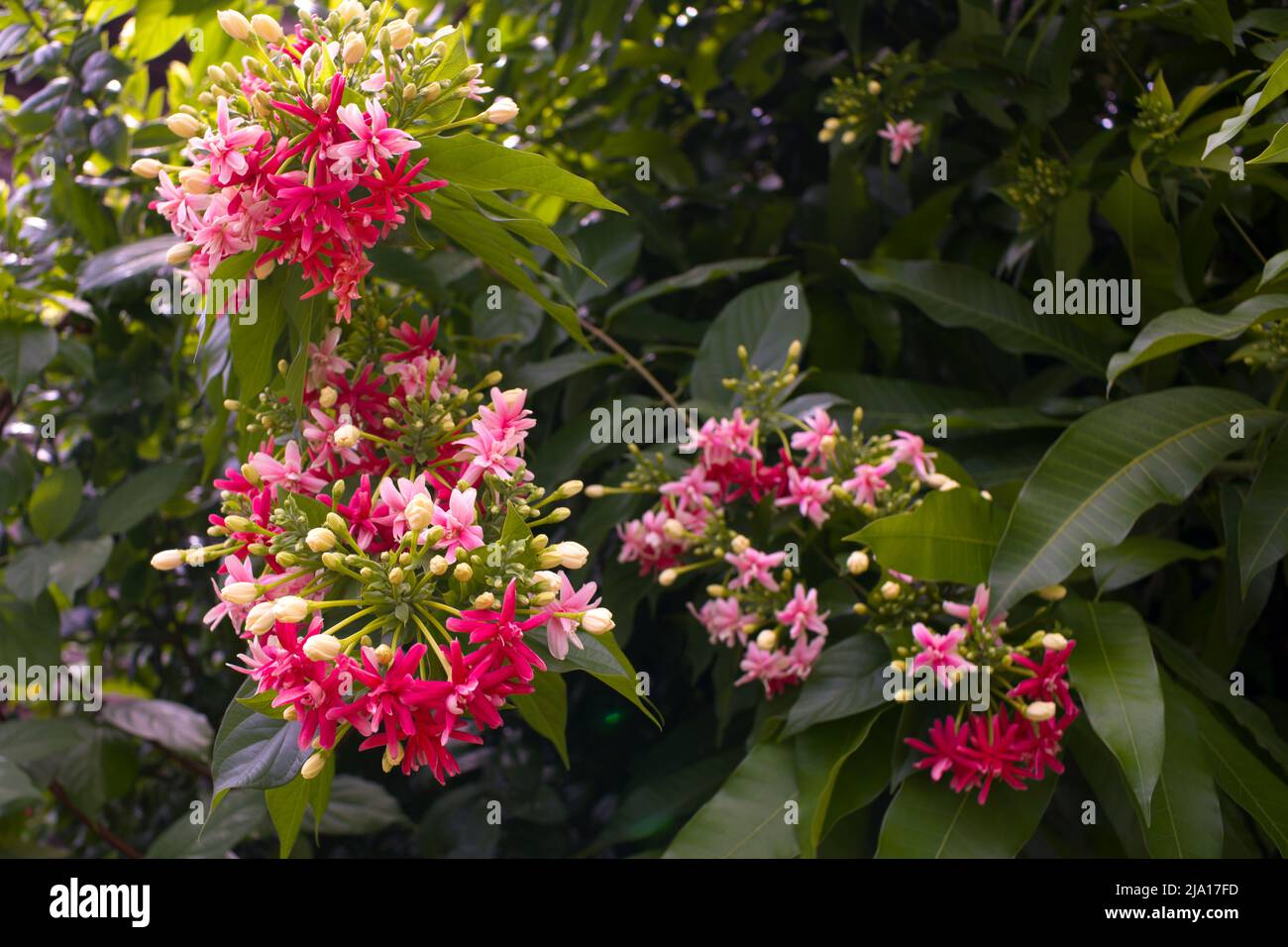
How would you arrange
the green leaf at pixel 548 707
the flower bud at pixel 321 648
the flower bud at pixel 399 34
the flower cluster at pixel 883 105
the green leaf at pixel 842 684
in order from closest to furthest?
the flower bud at pixel 321 648, the flower bud at pixel 399 34, the green leaf at pixel 548 707, the green leaf at pixel 842 684, the flower cluster at pixel 883 105

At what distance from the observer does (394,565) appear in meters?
0.68

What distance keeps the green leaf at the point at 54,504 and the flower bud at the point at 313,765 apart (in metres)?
0.94

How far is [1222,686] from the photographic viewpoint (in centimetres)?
104

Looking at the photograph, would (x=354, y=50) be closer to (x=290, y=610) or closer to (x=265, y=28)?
(x=265, y=28)

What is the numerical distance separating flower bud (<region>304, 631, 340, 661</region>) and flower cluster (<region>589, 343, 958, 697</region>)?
463 mm

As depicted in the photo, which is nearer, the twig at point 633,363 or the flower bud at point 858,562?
the flower bud at point 858,562

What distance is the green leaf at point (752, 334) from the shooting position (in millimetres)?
1210

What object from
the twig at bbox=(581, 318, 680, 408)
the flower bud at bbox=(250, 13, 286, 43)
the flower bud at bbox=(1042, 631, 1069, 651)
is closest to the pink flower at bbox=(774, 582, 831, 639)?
the flower bud at bbox=(1042, 631, 1069, 651)

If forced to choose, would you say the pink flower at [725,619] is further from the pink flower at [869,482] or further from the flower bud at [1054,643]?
the flower bud at [1054,643]

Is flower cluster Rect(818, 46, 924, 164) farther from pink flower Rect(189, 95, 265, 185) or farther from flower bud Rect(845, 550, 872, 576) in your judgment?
pink flower Rect(189, 95, 265, 185)

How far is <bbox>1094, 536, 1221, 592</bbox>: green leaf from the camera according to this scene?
1017mm

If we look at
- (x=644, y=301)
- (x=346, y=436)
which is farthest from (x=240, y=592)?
(x=644, y=301)

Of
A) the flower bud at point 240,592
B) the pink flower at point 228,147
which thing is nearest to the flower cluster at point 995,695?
the flower bud at point 240,592
